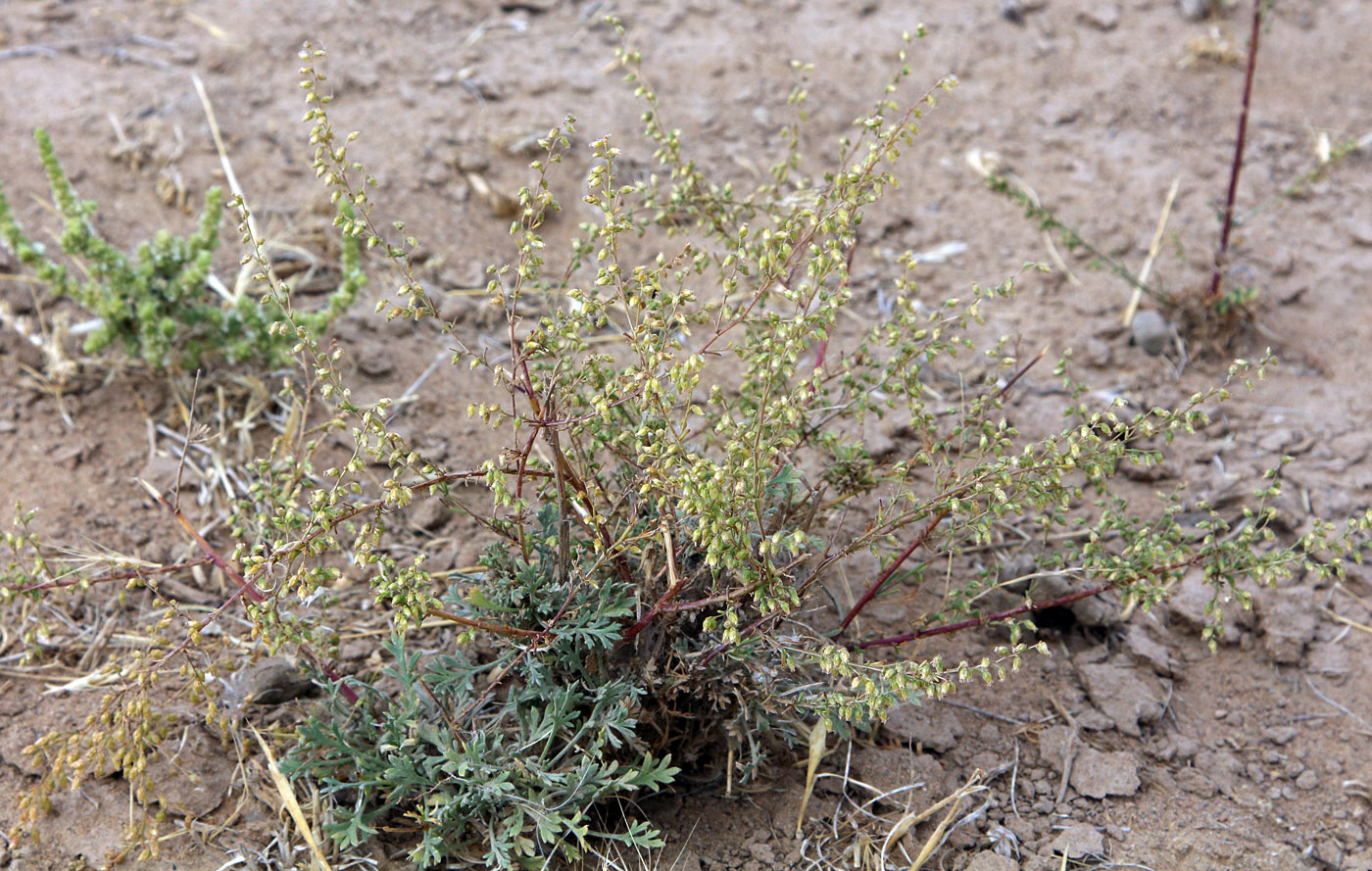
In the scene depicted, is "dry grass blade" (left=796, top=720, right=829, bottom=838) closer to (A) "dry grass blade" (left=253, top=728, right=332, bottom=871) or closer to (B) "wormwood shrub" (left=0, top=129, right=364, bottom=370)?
(A) "dry grass blade" (left=253, top=728, right=332, bottom=871)

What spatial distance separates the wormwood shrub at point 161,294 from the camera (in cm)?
329

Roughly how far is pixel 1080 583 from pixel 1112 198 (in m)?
2.15

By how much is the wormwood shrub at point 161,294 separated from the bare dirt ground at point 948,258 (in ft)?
0.80

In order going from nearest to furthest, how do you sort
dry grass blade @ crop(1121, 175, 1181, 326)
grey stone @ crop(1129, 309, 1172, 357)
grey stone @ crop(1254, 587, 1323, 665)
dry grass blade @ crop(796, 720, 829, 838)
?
dry grass blade @ crop(796, 720, 829, 838)
grey stone @ crop(1254, 587, 1323, 665)
grey stone @ crop(1129, 309, 1172, 357)
dry grass blade @ crop(1121, 175, 1181, 326)

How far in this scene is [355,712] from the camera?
2.59m

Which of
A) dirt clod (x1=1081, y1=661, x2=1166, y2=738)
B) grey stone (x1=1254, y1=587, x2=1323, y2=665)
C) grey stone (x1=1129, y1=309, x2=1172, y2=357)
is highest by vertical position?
grey stone (x1=1129, y1=309, x2=1172, y2=357)

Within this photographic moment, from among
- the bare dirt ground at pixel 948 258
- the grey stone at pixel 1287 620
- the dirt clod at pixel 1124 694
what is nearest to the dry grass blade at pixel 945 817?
the bare dirt ground at pixel 948 258

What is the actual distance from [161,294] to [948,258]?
287 centimetres

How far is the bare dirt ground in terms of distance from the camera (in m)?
2.65

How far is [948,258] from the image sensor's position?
4.31m

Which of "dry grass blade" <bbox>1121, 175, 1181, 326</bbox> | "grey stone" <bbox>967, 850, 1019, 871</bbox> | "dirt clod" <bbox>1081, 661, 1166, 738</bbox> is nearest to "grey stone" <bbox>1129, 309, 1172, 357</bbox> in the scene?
"dry grass blade" <bbox>1121, 175, 1181, 326</bbox>

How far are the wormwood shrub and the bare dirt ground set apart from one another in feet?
0.80

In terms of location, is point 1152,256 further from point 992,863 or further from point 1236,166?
point 992,863

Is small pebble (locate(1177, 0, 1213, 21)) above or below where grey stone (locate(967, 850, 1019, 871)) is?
above
